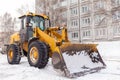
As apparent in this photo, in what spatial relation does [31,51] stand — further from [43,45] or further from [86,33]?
[86,33]

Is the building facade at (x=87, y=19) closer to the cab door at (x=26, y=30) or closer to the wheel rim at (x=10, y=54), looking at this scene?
the wheel rim at (x=10, y=54)

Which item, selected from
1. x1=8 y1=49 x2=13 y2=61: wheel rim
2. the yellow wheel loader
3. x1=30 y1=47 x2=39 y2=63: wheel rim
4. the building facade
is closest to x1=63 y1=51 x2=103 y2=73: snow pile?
the yellow wheel loader

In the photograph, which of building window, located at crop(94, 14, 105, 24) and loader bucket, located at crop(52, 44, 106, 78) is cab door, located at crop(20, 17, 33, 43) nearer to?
loader bucket, located at crop(52, 44, 106, 78)

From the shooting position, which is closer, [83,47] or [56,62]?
[56,62]

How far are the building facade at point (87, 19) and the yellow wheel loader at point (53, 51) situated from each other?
24.4 metres

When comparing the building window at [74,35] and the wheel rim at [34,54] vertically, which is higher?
the wheel rim at [34,54]

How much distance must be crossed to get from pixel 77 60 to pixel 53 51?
39.6 inches

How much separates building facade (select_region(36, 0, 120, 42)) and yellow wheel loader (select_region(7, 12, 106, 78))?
24.4 m

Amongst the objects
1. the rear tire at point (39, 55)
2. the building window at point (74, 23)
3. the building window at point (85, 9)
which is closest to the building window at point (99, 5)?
the building window at point (85, 9)

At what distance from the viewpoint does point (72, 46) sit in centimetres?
905

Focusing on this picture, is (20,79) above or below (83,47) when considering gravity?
below

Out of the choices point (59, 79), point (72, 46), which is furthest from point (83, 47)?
point (59, 79)

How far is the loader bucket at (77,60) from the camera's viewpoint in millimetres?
8258

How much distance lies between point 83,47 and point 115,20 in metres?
30.8
